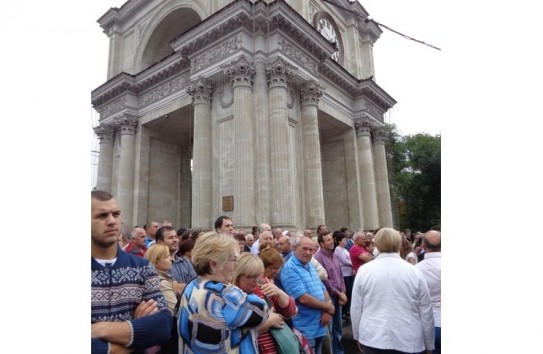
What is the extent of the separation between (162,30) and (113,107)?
5.71m

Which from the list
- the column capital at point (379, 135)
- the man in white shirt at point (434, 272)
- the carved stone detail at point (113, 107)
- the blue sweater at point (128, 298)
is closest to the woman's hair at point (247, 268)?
the blue sweater at point (128, 298)

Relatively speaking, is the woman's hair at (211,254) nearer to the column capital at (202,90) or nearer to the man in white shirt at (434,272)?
the man in white shirt at (434,272)

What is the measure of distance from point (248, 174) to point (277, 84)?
4.08m

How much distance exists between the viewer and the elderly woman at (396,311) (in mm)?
3109

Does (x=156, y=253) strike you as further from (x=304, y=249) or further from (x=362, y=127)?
(x=362, y=127)

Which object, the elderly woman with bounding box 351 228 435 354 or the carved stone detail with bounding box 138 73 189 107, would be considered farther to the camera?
the carved stone detail with bounding box 138 73 189 107

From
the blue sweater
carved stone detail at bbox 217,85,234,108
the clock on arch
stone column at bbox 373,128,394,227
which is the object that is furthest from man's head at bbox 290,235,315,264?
stone column at bbox 373,128,394,227

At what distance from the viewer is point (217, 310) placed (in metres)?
2.16

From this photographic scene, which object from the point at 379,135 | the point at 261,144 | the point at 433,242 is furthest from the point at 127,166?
the point at 433,242

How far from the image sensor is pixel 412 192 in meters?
21.0

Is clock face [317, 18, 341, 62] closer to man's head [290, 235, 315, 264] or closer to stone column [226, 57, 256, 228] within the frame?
stone column [226, 57, 256, 228]

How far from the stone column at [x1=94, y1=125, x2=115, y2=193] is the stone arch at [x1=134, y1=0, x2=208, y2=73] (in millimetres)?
4357

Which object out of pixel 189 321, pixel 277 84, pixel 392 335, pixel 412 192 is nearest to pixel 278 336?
pixel 189 321

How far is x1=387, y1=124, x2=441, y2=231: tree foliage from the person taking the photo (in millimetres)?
17719
